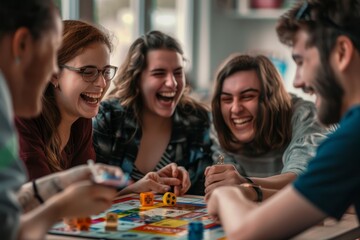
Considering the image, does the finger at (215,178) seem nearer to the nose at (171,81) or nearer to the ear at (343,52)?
the nose at (171,81)

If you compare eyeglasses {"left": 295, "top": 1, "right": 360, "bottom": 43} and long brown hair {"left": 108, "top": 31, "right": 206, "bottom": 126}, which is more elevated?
eyeglasses {"left": 295, "top": 1, "right": 360, "bottom": 43}

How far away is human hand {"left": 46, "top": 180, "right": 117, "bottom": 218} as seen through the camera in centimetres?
168

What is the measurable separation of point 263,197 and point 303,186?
0.79m

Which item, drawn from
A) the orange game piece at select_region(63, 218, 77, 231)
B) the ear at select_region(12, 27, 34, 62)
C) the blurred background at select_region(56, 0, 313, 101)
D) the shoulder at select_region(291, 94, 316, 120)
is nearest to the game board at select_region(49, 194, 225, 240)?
the orange game piece at select_region(63, 218, 77, 231)

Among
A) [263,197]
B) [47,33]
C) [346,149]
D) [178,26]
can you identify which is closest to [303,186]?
[346,149]

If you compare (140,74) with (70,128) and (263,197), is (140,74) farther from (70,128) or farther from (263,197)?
(263,197)

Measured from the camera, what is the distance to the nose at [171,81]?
335 centimetres

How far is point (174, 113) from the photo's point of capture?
3.43m

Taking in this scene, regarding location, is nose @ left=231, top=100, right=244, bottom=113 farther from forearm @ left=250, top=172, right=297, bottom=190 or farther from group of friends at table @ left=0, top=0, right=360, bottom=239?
forearm @ left=250, top=172, right=297, bottom=190

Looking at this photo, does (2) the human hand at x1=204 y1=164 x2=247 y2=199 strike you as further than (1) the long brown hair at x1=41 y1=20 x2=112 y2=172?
No

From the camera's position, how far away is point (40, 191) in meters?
1.90

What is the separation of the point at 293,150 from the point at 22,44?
1.64 metres

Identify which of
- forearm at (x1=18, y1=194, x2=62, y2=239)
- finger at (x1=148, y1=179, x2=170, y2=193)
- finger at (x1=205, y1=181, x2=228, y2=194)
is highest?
forearm at (x1=18, y1=194, x2=62, y2=239)

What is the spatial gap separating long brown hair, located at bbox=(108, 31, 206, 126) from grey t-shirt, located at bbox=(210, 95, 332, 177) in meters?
0.32
